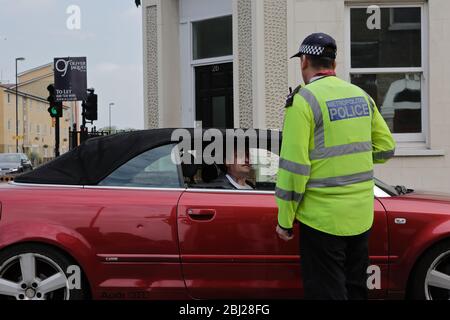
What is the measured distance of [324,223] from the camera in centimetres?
292

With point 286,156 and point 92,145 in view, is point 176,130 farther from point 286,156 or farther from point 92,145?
point 286,156

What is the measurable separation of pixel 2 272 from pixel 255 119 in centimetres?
542

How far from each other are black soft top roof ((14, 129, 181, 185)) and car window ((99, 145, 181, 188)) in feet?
0.13

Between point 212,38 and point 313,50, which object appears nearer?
point 313,50

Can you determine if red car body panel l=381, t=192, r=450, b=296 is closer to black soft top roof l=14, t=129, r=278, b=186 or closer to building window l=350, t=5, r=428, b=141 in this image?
black soft top roof l=14, t=129, r=278, b=186

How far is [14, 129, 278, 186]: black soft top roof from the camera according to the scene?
3959 millimetres

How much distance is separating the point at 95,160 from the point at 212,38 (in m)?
6.27

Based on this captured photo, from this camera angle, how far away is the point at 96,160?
400 centimetres

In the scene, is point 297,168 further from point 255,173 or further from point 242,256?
point 255,173

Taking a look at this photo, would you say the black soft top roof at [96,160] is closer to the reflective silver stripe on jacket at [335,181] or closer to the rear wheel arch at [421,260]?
the reflective silver stripe on jacket at [335,181]

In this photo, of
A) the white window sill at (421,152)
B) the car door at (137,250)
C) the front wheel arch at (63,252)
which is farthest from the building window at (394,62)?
the front wheel arch at (63,252)

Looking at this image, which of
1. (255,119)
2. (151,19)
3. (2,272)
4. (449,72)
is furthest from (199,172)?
(151,19)

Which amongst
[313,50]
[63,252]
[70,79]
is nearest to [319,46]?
[313,50]
